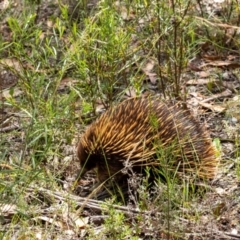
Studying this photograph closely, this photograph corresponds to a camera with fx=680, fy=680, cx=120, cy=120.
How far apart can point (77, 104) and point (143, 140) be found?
2.86 feet

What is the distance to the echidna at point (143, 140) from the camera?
349 cm

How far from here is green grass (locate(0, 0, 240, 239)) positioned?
3.00 m

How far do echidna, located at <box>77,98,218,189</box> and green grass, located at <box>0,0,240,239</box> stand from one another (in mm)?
144

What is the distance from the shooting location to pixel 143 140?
3.53 m

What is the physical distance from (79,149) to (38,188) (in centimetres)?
42

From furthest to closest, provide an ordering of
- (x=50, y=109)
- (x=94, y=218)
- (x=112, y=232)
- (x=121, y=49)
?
(x=121, y=49) → (x=50, y=109) → (x=94, y=218) → (x=112, y=232)

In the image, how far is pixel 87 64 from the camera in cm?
395

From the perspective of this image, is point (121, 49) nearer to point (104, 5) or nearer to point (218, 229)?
point (104, 5)

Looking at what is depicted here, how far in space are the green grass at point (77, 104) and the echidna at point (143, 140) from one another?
0.14 metres

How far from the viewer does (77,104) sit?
14.1ft

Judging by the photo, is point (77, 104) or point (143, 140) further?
point (77, 104)

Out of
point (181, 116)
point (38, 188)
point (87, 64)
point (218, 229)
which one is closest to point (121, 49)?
point (87, 64)

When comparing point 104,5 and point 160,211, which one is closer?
point 160,211

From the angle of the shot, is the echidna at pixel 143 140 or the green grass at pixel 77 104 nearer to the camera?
the green grass at pixel 77 104
